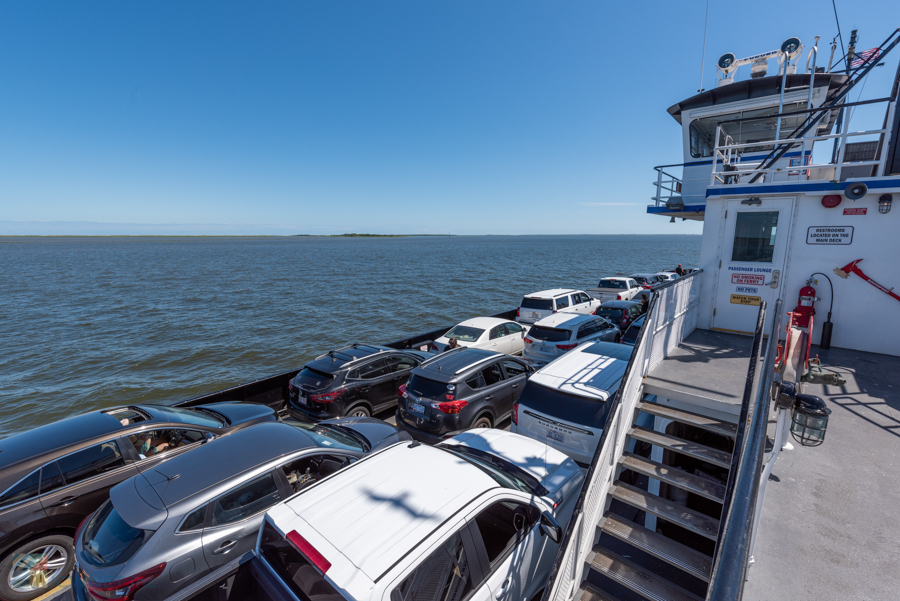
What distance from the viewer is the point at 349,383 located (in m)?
8.18

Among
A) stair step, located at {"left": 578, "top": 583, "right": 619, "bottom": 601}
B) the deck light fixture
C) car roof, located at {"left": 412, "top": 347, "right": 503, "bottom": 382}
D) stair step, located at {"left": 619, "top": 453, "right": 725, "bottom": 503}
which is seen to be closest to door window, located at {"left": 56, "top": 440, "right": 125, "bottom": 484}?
car roof, located at {"left": 412, "top": 347, "right": 503, "bottom": 382}

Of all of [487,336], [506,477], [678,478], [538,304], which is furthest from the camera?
[538,304]

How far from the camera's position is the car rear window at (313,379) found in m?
8.03

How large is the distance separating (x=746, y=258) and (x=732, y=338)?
4.78 feet

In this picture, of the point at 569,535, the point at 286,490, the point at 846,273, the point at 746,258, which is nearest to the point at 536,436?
the point at 569,535

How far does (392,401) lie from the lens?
29.5 ft

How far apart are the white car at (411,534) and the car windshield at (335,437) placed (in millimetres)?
1426

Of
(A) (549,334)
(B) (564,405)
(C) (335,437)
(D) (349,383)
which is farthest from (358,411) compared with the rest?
(A) (549,334)

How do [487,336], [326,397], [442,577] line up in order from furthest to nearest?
1. [487,336]
2. [326,397]
3. [442,577]

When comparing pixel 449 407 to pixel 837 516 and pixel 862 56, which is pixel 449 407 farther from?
pixel 862 56

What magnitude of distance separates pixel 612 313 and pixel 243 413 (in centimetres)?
1161

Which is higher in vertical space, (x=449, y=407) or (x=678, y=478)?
(x=678, y=478)

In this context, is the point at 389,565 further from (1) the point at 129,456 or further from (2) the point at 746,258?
(2) the point at 746,258

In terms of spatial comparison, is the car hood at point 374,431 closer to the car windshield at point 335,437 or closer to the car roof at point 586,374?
the car windshield at point 335,437
